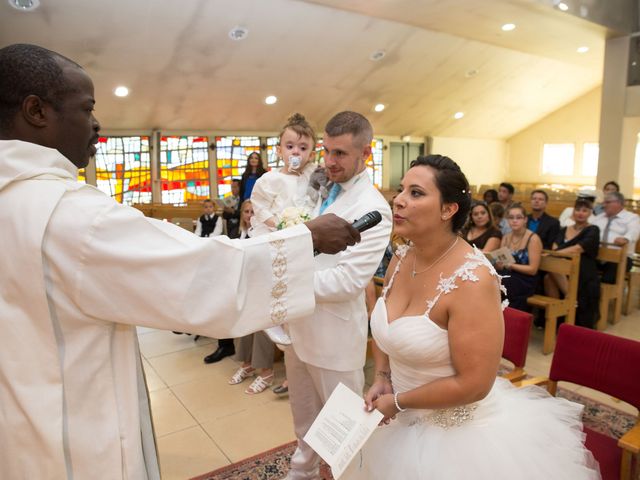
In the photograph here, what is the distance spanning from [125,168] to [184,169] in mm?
1367

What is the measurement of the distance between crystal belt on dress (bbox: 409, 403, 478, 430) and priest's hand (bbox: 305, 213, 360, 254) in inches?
27.8

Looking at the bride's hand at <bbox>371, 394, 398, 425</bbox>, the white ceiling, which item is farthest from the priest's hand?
the white ceiling

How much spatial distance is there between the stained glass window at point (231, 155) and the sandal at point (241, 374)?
8.53 m

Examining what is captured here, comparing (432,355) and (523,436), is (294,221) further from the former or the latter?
(523,436)

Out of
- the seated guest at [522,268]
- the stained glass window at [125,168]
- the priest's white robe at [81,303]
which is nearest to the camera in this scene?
the priest's white robe at [81,303]

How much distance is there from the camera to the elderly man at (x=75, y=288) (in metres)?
1.03

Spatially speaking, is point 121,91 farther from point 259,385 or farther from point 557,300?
point 557,300

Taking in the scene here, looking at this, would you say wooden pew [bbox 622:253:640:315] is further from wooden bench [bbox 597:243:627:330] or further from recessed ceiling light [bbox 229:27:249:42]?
recessed ceiling light [bbox 229:27:249:42]

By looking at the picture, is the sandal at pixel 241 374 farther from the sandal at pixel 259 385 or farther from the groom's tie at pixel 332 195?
the groom's tie at pixel 332 195

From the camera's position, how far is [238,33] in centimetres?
794

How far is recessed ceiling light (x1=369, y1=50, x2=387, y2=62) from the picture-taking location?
965cm

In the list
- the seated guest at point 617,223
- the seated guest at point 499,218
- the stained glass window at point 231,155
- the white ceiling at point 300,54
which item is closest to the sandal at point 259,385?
the seated guest at point 499,218

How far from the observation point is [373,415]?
1.47 m

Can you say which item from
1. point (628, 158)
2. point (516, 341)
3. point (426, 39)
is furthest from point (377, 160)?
point (516, 341)
